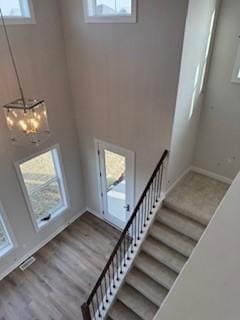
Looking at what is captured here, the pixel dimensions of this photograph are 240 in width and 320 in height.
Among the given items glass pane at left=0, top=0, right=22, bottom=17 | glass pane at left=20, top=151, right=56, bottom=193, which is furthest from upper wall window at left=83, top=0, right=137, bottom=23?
glass pane at left=20, top=151, right=56, bottom=193

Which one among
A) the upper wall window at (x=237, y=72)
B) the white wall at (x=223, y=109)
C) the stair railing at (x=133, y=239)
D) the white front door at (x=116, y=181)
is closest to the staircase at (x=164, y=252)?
the stair railing at (x=133, y=239)

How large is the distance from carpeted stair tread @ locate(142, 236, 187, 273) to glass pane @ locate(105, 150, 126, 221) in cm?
151

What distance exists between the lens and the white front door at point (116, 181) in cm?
488

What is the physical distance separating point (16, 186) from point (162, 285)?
10.5 ft

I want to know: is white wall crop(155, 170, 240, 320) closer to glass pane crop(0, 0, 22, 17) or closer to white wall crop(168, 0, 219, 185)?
white wall crop(168, 0, 219, 185)

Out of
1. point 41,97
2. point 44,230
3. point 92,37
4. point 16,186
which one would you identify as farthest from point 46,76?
point 44,230

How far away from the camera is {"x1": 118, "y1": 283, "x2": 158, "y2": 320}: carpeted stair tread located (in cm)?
367

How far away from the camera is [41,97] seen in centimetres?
442

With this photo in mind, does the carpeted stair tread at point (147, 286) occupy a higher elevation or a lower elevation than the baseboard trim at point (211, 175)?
lower

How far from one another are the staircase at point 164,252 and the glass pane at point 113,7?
3253mm

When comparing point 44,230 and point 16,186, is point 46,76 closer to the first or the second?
point 16,186

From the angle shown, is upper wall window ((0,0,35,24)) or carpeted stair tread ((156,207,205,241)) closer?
upper wall window ((0,0,35,24))

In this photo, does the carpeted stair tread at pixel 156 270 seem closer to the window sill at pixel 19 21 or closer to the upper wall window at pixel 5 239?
the upper wall window at pixel 5 239

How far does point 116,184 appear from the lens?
5.46 metres
